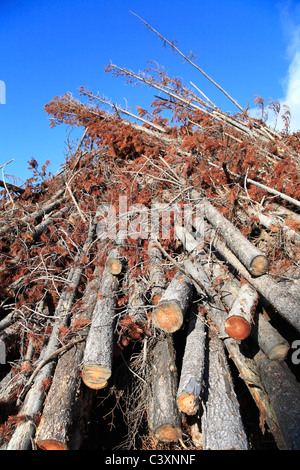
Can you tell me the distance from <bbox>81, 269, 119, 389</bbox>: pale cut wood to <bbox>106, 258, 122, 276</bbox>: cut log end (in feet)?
0.88

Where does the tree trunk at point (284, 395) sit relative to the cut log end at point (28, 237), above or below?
below

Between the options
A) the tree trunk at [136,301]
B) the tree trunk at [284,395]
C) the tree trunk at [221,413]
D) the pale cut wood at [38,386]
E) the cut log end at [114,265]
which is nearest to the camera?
the tree trunk at [284,395]

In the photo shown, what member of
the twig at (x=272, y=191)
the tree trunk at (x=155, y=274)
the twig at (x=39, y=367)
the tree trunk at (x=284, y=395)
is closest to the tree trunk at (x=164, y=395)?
the tree trunk at (x=155, y=274)

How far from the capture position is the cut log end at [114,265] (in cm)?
396

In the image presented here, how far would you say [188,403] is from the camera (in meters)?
2.51

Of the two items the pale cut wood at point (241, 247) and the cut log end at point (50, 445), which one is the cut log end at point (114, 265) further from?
the cut log end at point (50, 445)

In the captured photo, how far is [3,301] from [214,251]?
3.26 m

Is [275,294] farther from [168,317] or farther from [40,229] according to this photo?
→ [40,229]

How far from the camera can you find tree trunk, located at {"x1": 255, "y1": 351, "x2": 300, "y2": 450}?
218cm

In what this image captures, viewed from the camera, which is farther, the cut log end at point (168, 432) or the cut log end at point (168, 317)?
the cut log end at point (168, 317)

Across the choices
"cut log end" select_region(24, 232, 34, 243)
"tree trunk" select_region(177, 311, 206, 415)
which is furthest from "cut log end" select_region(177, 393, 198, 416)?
"cut log end" select_region(24, 232, 34, 243)

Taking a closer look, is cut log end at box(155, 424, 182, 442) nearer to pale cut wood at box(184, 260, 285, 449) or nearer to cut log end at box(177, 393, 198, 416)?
cut log end at box(177, 393, 198, 416)

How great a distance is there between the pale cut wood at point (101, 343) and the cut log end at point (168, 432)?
0.69 metres

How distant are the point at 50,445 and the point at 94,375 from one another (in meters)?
0.65
